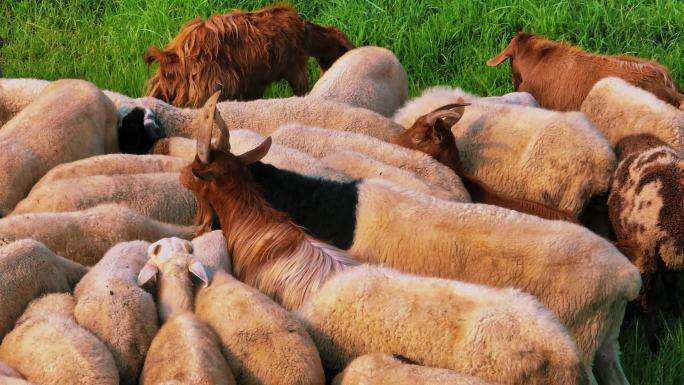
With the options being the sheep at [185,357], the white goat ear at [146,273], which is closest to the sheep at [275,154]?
the white goat ear at [146,273]

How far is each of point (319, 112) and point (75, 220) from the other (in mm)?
2414

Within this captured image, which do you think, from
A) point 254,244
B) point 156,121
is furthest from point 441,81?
point 254,244

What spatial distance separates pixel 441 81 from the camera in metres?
10.6

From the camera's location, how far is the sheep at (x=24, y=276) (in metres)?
5.43

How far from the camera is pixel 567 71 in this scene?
368 inches

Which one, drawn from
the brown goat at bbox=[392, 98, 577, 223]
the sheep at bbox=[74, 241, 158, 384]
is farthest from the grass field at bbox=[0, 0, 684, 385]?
the sheep at bbox=[74, 241, 158, 384]

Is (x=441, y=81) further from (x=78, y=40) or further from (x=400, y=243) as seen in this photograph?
(x=400, y=243)

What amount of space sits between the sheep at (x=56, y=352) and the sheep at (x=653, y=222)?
3.25 meters

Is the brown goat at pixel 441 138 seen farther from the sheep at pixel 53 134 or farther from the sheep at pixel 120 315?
the sheep at pixel 120 315

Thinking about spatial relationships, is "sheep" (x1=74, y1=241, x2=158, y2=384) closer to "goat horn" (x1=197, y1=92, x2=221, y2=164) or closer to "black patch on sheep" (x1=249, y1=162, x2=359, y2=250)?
"goat horn" (x1=197, y1=92, x2=221, y2=164)

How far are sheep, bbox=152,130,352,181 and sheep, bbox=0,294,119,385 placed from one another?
192 cm

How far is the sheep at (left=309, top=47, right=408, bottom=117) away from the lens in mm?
8922

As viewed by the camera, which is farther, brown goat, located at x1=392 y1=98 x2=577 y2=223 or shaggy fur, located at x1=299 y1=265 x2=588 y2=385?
brown goat, located at x1=392 y1=98 x2=577 y2=223

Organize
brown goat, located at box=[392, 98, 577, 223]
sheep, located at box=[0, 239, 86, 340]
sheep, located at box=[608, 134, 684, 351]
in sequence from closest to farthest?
sheep, located at box=[0, 239, 86, 340], sheep, located at box=[608, 134, 684, 351], brown goat, located at box=[392, 98, 577, 223]
